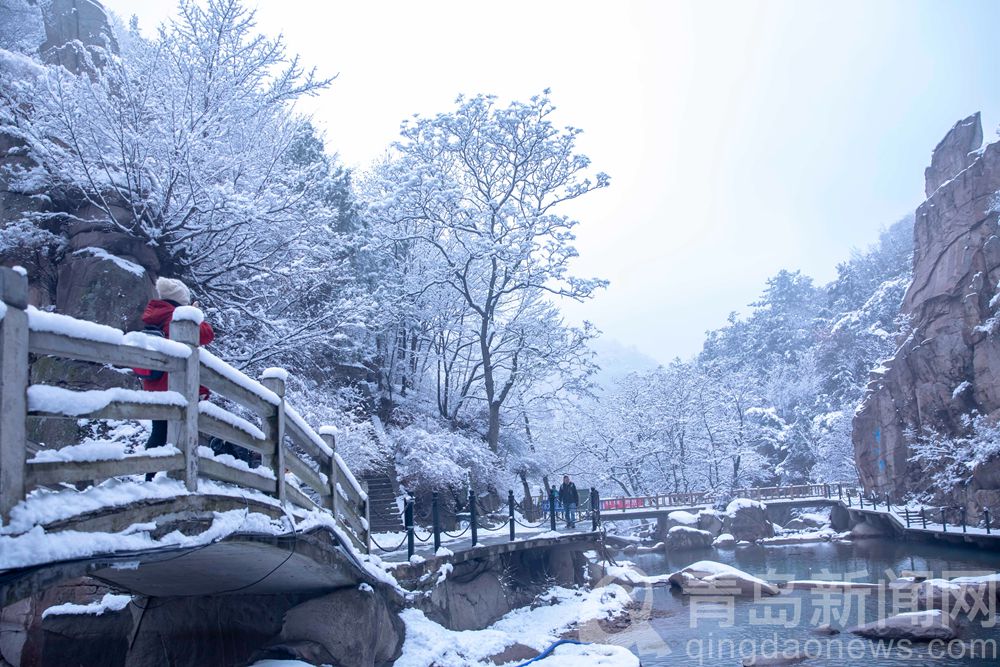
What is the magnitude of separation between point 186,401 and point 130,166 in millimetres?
9119

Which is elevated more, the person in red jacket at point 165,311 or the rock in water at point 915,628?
the person in red jacket at point 165,311

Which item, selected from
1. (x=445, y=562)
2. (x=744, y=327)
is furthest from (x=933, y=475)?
(x=744, y=327)

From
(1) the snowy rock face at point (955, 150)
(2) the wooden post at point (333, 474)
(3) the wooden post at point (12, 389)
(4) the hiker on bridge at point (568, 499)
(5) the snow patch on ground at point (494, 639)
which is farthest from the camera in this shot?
(1) the snowy rock face at point (955, 150)

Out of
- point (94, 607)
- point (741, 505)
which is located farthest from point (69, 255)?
point (741, 505)

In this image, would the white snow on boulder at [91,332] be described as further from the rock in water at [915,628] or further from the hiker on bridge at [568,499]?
the hiker on bridge at [568,499]

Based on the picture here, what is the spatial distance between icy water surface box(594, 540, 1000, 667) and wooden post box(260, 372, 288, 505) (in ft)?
29.1

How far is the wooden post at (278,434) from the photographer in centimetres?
706

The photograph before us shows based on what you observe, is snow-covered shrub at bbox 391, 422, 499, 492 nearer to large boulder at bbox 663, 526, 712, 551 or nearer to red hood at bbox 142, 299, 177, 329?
red hood at bbox 142, 299, 177, 329

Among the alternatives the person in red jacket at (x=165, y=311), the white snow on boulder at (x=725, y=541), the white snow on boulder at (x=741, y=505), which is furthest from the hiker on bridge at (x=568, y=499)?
the white snow on boulder at (x=741, y=505)

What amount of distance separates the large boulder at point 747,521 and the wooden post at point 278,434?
34.5m

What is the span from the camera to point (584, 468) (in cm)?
4047

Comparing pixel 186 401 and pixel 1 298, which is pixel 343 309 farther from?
pixel 1 298

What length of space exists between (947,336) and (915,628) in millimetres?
22803

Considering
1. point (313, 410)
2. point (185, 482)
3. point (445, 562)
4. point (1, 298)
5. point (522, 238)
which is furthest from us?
point (522, 238)
